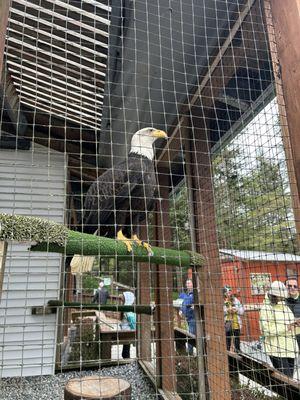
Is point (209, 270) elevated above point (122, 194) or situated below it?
below

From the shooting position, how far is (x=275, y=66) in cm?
146

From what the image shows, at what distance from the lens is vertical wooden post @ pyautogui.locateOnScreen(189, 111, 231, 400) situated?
7.91 feet

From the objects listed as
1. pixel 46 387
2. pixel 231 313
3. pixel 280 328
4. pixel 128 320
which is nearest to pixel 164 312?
pixel 231 313

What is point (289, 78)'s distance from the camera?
1272 millimetres

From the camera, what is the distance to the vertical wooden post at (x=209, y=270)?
7.91 ft

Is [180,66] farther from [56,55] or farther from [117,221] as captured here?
[117,221]

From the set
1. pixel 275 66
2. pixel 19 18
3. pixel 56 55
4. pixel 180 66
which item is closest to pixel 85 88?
pixel 56 55

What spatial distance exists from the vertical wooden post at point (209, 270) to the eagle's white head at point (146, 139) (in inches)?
13.5

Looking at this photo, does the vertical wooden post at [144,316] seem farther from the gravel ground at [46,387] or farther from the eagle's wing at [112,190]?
the eagle's wing at [112,190]

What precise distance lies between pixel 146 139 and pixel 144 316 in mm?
3216

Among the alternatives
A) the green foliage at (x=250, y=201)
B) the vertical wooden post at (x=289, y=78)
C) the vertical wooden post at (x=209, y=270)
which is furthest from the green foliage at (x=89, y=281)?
the vertical wooden post at (x=289, y=78)

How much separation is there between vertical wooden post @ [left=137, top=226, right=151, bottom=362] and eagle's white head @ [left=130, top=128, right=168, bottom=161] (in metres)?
1.96

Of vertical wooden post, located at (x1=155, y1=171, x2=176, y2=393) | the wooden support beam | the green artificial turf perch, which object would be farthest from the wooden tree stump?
the wooden support beam

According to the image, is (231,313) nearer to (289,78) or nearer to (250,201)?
(250,201)
